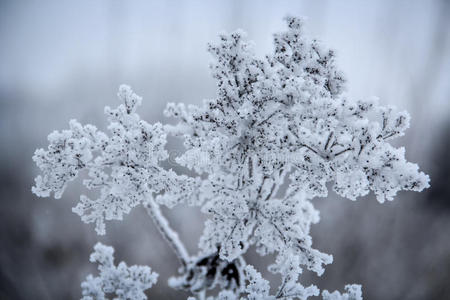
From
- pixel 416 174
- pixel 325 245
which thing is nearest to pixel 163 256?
pixel 325 245

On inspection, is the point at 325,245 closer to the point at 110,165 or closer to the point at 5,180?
the point at 110,165

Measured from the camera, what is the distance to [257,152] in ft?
6.03

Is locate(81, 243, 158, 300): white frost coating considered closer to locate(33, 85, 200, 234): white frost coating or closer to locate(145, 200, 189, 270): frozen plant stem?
locate(145, 200, 189, 270): frozen plant stem

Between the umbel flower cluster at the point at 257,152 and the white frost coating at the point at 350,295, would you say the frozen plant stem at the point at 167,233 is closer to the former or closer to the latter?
the umbel flower cluster at the point at 257,152

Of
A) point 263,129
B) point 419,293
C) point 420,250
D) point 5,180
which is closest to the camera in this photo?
point 263,129

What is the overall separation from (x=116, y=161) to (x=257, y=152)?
32.6 inches

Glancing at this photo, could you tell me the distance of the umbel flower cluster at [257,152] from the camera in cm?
174

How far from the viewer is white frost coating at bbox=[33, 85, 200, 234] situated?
6.12 ft

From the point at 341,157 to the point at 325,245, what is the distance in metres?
7.56

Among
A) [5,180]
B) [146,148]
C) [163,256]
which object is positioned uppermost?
[5,180]

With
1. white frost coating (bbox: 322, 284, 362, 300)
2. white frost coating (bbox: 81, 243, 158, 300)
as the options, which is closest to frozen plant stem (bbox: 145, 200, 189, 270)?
white frost coating (bbox: 81, 243, 158, 300)

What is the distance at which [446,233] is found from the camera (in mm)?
8828

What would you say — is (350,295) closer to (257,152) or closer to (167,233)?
(257,152)

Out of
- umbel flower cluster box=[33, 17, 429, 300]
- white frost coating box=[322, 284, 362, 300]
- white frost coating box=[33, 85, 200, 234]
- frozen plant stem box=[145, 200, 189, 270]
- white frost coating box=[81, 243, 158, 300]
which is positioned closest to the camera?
umbel flower cluster box=[33, 17, 429, 300]
